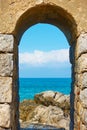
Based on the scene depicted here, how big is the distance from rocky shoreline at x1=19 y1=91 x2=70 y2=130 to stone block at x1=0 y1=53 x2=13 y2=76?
419 centimetres

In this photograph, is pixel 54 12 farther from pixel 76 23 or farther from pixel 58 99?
pixel 58 99

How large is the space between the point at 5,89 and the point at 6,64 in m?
0.39

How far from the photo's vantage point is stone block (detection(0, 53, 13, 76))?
5.27m

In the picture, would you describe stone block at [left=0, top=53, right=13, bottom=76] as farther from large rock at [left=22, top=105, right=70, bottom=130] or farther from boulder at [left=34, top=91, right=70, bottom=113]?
boulder at [left=34, top=91, right=70, bottom=113]

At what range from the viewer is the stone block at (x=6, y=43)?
17.4 feet

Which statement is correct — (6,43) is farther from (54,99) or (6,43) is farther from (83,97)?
(54,99)

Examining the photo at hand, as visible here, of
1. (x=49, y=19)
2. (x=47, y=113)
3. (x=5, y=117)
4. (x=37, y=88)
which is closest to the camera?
(x=5, y=117)

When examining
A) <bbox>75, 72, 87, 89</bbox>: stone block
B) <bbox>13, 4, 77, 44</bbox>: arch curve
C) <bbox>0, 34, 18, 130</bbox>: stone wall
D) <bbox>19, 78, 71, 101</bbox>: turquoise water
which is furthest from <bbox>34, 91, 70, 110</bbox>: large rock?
<bbox>19, 78, 71, 101</bbox>: turquoise water

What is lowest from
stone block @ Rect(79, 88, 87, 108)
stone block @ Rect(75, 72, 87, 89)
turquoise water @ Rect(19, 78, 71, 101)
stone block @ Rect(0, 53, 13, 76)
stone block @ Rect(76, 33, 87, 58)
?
turquoise water @ Rect(19, 78, 71, 101)

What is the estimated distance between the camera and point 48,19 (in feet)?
21.0

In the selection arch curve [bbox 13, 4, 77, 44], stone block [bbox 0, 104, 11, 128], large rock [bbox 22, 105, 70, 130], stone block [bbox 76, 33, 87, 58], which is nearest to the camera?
stone block [bbox 0, 104, 11, 128]

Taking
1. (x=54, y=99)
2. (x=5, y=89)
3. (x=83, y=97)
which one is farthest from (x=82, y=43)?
(x=54, y=99)

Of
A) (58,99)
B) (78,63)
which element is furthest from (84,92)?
(58,99)

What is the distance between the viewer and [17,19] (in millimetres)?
5336
